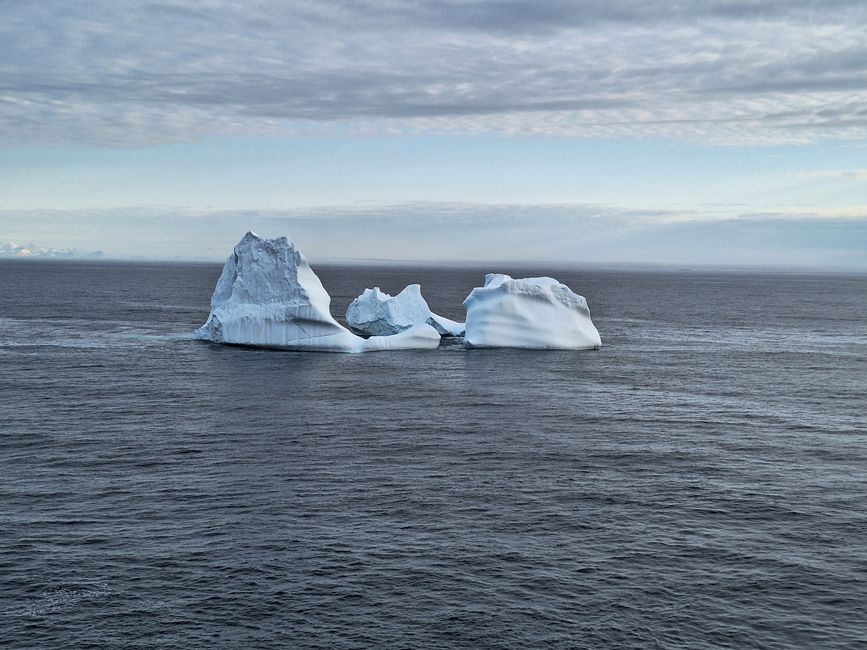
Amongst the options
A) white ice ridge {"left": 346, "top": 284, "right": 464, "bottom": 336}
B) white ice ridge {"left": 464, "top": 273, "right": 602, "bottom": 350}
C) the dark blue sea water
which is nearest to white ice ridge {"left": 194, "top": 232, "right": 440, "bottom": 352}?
white ice ridge {"left": 464, "top": 273, "right": 602, "bottom": 350}

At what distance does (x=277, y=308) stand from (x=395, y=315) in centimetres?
1415

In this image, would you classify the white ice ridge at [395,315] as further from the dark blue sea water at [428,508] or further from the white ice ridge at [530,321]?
the dark blue sea water at [428,508]

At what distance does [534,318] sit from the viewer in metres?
69.2

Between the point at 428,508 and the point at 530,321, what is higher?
the point at 530,321

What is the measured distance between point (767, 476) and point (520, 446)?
10.2 meters

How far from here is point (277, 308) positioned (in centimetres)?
6556

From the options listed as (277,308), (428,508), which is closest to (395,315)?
(277,308)

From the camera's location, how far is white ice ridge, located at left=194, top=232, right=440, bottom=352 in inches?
2552

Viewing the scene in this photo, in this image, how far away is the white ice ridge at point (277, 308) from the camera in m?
A: 64.8

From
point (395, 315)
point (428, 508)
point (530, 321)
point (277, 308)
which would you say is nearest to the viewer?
point (428, 508)

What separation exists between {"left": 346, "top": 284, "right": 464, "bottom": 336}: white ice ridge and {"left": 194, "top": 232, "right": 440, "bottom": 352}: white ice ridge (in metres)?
7.28

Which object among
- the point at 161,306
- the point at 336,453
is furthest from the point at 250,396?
the point at 161,306

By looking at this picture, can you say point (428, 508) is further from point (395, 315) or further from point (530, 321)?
point (395, 315)

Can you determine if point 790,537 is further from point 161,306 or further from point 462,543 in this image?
point 161,306
